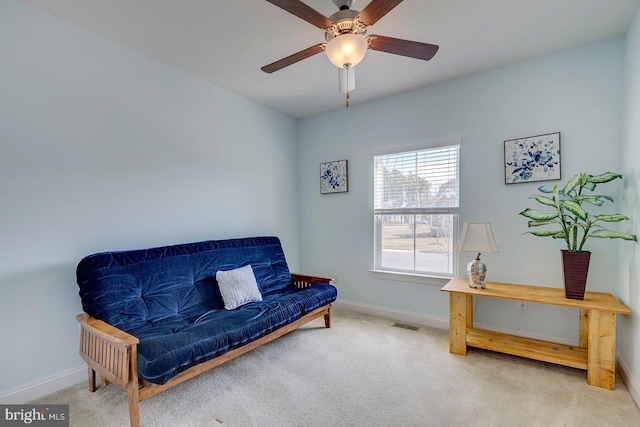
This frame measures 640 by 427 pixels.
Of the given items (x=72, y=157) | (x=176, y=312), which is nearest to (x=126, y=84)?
(x=72, y=157)

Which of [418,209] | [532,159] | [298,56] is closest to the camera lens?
[298,56]

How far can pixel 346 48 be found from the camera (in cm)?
166

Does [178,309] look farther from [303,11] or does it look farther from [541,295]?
[541,295]

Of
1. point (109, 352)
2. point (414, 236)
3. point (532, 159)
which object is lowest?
point (109, 352)

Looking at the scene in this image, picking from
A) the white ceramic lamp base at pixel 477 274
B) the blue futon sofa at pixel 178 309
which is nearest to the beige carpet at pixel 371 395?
the blue futon sofa at pixel 178 309

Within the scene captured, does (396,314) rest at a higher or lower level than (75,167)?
lower

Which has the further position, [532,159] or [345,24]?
[532,159]

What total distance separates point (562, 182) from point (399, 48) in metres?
1.91

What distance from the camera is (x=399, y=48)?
185 centimetres

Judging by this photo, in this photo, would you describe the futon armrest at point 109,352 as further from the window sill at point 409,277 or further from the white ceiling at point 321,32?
the window sill at point 409,277

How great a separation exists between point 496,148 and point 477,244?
1.01 m

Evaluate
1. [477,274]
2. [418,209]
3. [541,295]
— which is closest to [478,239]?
[477,274]

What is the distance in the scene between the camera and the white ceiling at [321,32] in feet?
6.56

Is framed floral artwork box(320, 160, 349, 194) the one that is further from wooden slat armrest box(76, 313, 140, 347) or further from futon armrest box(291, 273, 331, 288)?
wooden slat armrest box(76, 313, 140, 347)
